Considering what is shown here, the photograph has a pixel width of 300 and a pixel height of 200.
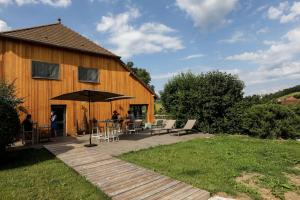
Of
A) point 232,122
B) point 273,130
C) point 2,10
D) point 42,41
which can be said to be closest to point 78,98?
point 42,41

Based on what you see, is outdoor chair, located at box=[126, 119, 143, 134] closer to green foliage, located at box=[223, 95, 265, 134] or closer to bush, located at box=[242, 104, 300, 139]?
green foliage, located at box=[223, 95, 265, 134]

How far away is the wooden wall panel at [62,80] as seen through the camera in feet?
43.3

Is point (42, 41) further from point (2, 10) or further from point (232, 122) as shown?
point (232, 122)

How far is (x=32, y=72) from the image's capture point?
45.3ft

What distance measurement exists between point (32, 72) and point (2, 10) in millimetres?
3661

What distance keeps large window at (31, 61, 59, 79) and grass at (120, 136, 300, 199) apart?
28.2ft

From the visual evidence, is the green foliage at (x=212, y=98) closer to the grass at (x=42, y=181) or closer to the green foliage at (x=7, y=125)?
the grass at (x=42, y=181)

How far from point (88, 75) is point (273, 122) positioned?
13029mm

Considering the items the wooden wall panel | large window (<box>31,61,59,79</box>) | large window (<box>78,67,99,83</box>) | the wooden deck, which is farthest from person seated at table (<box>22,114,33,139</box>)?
large window (<box>78,67,99,83</box>)

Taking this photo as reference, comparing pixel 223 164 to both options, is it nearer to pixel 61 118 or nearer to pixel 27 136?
pixel 27 136

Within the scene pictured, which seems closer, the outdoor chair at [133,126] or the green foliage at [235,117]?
the outdoor chair at [133,126]

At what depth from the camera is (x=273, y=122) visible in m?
14.7

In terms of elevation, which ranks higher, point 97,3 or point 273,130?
point 97,3

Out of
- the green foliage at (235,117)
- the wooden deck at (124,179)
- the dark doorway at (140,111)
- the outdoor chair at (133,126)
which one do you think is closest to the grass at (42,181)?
the wooden deck at (124,179)
